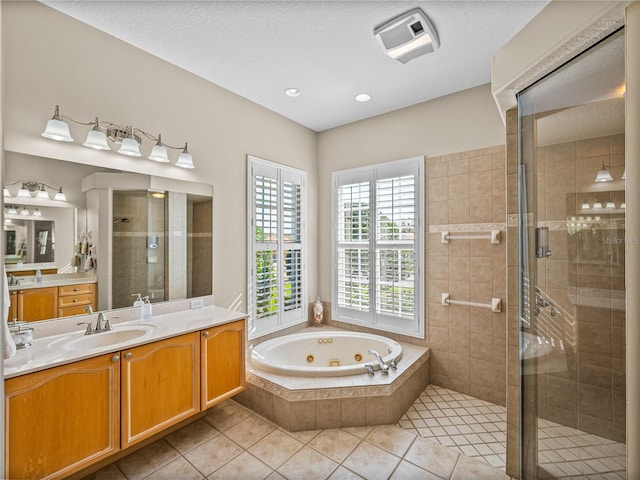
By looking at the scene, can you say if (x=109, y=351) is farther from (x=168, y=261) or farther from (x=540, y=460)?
(x=540, y=460)

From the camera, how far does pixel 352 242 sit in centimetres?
337

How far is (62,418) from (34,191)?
1213mm

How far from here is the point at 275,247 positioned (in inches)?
124

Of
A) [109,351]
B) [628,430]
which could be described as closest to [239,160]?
[109,351]

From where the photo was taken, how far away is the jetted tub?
2859mm

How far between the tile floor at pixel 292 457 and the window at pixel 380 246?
1.14 m

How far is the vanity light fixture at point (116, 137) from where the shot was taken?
5.78ft

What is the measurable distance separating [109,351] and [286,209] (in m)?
2.04

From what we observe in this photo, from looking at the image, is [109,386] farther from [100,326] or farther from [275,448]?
[275,448]

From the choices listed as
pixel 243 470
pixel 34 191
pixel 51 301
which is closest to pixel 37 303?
pixel 51 301

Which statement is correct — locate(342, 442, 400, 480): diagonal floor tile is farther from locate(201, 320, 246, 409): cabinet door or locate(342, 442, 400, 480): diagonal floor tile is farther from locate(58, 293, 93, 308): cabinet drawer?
locate(58, 293, 93, 308): cabinet drawer

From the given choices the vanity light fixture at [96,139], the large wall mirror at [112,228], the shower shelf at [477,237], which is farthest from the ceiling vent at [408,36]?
the vanity light fixture at [96,139]

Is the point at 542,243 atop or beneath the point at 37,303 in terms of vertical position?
atop

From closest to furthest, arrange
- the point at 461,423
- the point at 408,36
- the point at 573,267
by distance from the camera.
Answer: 1. the point at 573,267
2. the point at 408,36
3. the point at 461,423
